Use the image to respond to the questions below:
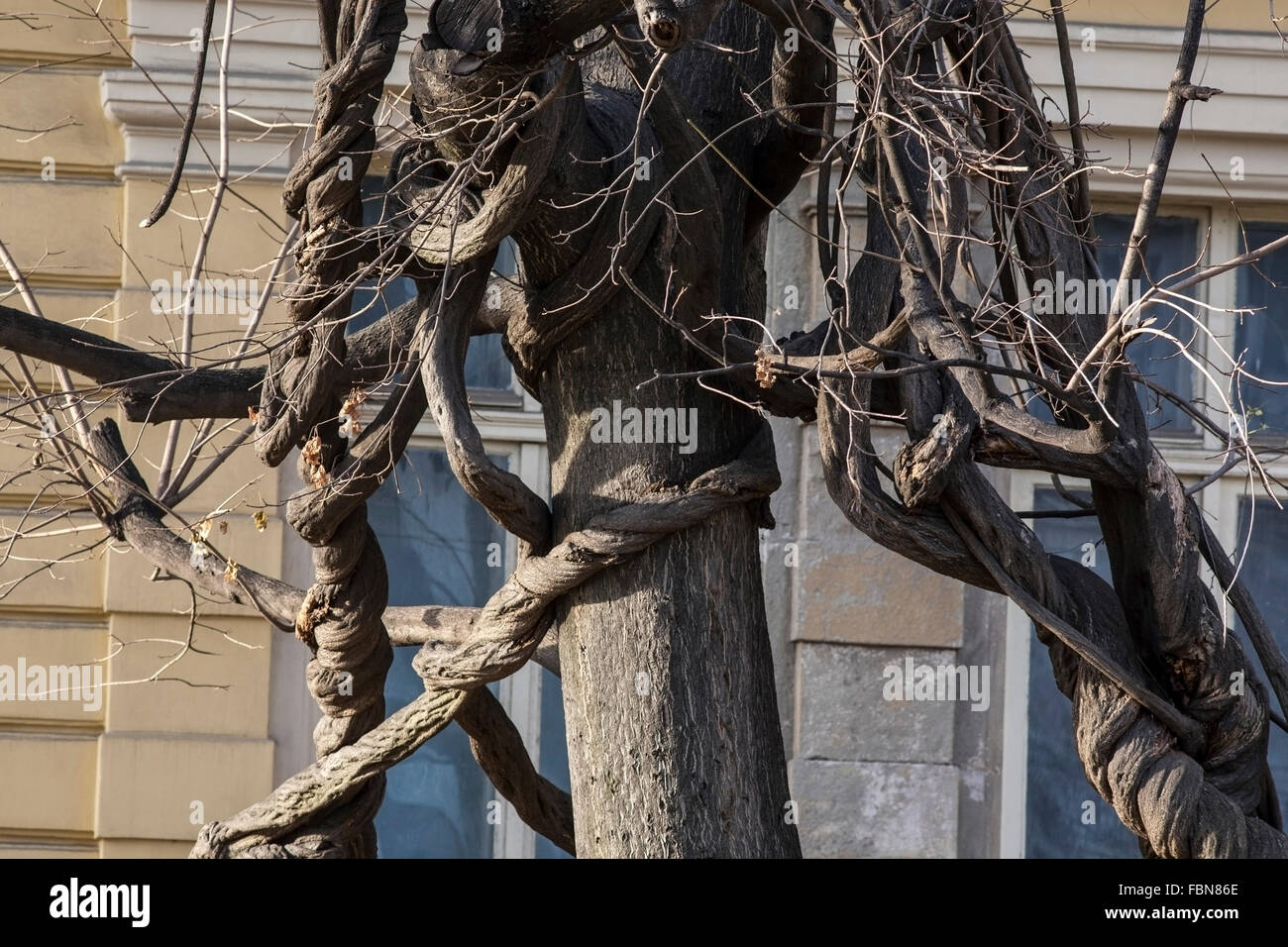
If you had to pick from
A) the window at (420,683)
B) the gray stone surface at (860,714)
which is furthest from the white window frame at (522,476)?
the gray stone surface at (860,714)

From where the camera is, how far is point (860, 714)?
505 cm

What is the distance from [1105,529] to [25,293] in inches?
102

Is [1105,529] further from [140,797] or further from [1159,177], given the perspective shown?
[140,797]

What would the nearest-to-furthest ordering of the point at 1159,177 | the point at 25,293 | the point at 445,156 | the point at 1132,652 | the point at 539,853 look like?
the point at 1159,177 < the point at 445,156 < the point at 1132,652 < the point at 25,293 < the point at 539,853

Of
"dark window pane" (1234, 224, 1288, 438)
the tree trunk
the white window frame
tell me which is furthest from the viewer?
"dark window pane" (1234, 224, 1288, 438)

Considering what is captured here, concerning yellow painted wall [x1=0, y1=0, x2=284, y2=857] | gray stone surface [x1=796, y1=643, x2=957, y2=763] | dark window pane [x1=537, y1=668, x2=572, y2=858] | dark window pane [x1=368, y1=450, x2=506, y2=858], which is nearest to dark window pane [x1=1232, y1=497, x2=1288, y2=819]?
gray stone surface [x1=796, y1=643, x2=957, y2=763]

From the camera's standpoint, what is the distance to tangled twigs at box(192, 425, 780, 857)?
2.61 metres

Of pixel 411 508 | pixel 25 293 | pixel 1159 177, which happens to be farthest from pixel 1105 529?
pixel 411 508

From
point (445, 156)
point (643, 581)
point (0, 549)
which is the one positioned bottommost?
point (643, 581)

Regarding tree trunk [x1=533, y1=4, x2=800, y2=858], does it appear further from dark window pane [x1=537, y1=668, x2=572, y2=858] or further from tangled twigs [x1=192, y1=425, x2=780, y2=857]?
dark window pane [x1=537, y1=668, x2=572, y2=858]

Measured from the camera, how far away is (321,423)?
2785mm

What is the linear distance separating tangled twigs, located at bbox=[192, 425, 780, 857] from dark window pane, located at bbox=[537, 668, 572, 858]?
2179mm

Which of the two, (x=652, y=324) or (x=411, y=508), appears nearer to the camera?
(x=652, y=324)

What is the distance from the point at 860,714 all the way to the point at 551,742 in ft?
3.52
